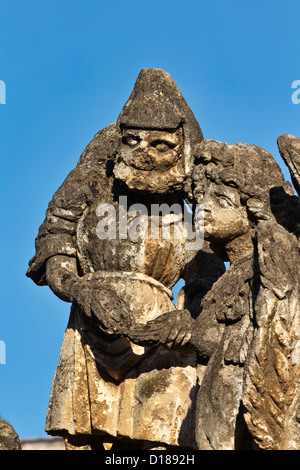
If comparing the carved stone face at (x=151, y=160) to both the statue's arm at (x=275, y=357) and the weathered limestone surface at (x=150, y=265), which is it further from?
the statue's arm at (x=275, y=357)

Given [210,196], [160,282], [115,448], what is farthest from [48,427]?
[210,196]

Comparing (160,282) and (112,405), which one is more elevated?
(160,282)

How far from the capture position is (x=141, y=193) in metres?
11.5

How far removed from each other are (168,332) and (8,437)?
1437 millimetres

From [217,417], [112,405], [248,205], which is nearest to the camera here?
[217,417]

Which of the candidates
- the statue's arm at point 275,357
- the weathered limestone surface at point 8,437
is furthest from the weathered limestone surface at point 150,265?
the weathered limestone surface at point 8,437

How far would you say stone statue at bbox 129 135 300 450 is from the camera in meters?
8.89

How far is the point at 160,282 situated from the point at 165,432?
1.35m

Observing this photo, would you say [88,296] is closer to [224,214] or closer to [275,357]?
[224,214]

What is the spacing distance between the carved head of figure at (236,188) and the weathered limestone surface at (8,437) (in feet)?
7.02

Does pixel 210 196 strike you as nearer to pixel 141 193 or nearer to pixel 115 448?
pixel 141 193

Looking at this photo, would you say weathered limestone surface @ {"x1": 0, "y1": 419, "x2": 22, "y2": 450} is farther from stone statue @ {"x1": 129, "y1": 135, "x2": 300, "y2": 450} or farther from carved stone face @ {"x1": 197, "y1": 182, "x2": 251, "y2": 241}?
carved stone face @ {"x1": 197, "y1": 182, "x2": 251, "y2": 241}

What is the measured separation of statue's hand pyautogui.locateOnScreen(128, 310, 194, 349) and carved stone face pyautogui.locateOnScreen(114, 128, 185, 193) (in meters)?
1.20

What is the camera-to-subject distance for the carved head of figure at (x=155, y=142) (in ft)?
37.2
